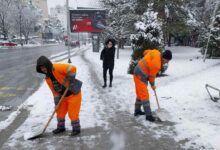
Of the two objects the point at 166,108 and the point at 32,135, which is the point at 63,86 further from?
the point at 166,108

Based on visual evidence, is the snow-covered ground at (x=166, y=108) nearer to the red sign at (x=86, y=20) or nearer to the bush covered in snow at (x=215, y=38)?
the bush covered in snow at (x=215, y=38)

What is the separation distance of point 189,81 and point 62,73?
6588mm

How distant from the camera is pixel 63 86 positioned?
5516 mm

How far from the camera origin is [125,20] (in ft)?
79.2

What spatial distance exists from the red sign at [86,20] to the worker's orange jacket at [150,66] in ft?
74.8

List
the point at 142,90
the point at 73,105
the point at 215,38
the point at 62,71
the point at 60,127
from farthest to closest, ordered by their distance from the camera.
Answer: the point at 215,38, the point at 142,90, the point at 60,127, the point at 73,105, the point at 62,71

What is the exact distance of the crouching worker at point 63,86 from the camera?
5133mm

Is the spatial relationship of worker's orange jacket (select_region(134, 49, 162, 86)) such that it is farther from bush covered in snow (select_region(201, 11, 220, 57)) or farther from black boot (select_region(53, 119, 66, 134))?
bush covered in snow (select_region(201, 11, 220, 57))

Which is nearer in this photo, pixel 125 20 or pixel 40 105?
pixel 40 105

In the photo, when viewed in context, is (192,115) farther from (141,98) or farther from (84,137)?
(84,137)

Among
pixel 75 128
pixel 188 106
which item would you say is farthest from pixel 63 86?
pixel 188 106

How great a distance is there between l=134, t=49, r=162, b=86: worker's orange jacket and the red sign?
2280cm

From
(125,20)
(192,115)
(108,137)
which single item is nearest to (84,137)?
(108,137)

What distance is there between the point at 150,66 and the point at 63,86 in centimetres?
192
